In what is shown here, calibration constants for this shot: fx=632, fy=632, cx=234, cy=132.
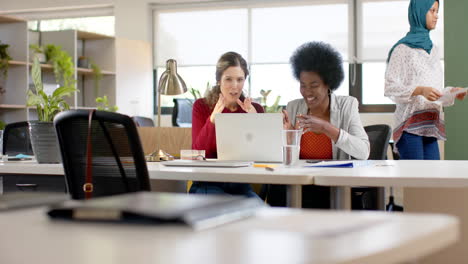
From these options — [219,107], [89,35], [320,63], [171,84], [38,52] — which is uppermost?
[89,35]

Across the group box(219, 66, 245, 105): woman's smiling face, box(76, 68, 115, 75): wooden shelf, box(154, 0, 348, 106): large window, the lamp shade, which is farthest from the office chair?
box(76, 68, 115, 75): wooden shelf

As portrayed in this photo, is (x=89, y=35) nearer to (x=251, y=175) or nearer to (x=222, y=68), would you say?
(x=222, y=68)

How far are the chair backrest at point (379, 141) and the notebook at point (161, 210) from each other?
2132mm

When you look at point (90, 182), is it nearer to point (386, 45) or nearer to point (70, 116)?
point (70, 116)

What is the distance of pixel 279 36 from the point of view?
8.16 metres

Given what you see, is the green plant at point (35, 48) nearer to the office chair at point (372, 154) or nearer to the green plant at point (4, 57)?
the green plant at point (4, 57)

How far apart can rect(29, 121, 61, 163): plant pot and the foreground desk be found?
3.77 feet

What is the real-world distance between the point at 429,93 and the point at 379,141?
376mm

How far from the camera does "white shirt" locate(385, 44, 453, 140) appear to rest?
10.3ft

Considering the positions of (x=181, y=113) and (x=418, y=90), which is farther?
(x=181, y=113)

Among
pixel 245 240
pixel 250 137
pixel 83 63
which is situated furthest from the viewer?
pixel 83 63

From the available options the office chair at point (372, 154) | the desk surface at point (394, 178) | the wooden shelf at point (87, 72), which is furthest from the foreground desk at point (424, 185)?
the wooden shelf at point (87, 72)

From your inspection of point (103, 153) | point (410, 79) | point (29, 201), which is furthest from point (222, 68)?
point (29, 201)

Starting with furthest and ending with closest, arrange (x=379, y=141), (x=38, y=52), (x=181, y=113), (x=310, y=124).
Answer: (x=181, y=113) < (x=38, y=52) < (x=379, y=141) < (x=310, y=124)
